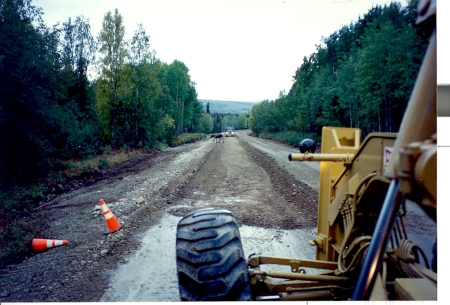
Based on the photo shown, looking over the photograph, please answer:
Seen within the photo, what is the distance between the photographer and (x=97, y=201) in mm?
5938

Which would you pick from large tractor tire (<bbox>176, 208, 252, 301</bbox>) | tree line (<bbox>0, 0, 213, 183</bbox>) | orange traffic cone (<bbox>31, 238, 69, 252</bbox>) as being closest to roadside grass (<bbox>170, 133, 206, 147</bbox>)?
tree line (<bbox>0, 0, 213, 183</bbox>)

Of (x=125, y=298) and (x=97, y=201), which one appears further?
(x=97, y=201)

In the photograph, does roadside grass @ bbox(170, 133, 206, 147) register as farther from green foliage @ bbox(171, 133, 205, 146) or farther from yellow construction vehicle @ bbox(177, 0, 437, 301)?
yellow construction vehicle @ bbox(177, 0, 437, 301)

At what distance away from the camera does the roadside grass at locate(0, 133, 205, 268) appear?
164 inches

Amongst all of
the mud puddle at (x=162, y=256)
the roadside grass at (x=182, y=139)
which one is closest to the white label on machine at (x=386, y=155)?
the mud puddle at (x=162, y=256)

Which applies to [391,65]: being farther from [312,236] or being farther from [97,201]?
[97,201]

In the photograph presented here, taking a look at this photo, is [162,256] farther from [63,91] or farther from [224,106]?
[224,106]

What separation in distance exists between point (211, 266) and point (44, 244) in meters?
2.88

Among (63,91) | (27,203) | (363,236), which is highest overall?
(63,91)

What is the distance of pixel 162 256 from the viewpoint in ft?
12.9

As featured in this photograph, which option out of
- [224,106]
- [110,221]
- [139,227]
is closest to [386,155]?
[110,221]

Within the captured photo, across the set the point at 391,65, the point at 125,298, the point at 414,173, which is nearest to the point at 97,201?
the point at 125,298

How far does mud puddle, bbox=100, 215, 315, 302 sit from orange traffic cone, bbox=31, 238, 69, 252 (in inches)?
34.6

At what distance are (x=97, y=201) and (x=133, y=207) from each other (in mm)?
595
